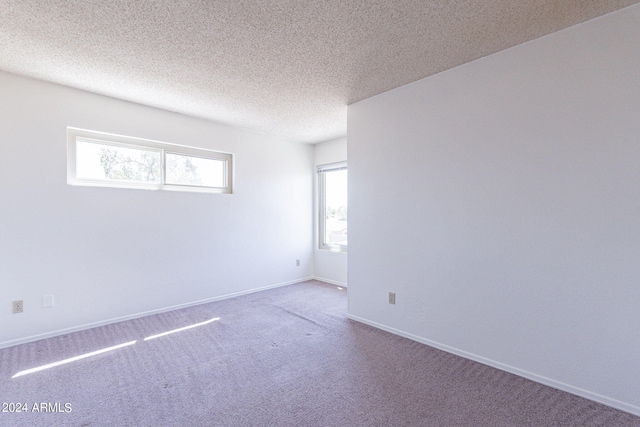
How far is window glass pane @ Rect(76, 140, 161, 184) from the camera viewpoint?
9.95 feet

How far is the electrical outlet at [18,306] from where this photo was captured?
2583 mm

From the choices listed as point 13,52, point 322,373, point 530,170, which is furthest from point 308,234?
point 13,52

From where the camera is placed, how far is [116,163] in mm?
3238

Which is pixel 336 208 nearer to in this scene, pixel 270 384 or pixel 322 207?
pixel 322 207

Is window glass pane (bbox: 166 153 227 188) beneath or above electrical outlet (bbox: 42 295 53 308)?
above

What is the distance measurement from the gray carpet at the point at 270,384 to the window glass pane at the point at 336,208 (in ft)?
6.94

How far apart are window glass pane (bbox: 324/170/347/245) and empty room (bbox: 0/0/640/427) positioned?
136 centimetres

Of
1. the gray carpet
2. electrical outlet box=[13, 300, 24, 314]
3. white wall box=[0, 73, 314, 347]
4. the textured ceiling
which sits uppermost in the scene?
the textured ceiling

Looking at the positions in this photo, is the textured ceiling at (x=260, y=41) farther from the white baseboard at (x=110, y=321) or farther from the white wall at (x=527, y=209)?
the white baseboard at (x=110, y=321)

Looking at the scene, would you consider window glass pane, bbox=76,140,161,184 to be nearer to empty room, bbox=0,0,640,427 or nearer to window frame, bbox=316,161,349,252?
empty room, bbox=0,0,640,427

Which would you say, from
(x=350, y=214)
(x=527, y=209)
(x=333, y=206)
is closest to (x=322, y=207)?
(x=333, y=206)

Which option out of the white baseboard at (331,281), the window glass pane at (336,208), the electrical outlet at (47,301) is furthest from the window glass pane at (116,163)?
the white baseboard at (331,281)

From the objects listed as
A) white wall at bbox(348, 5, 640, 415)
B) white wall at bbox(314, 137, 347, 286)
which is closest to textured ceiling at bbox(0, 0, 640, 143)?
white wall at bbox(348, 5, 640, 415)

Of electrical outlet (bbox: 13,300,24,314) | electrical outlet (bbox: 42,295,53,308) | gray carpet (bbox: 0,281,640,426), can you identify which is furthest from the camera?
electrical outlet (bbox: 42,295,53,308)
